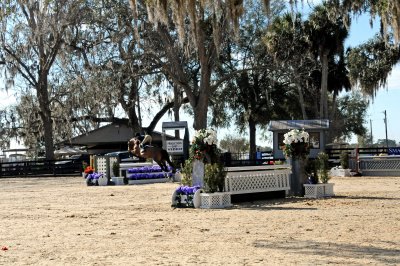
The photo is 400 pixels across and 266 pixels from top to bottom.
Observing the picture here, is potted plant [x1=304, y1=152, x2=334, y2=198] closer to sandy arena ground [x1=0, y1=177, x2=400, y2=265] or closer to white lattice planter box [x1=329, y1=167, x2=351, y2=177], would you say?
sandy arena ground [x1=0, y1=177, x2=400, y2=265]

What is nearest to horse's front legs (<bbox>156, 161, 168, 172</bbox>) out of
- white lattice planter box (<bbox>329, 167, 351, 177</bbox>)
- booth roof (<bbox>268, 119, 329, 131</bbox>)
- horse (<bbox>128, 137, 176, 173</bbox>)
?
horse (<bbox>128, 137, 176, 173</bbox>)

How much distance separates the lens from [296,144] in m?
15.8

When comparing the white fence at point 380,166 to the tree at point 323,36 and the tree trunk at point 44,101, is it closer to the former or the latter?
the tree at point 323,36

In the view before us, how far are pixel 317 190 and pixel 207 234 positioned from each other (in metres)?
7.01

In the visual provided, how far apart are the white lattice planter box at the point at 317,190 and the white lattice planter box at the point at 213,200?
2.88 m

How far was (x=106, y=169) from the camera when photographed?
25109 mm

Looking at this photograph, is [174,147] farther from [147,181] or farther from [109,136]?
[109,136]

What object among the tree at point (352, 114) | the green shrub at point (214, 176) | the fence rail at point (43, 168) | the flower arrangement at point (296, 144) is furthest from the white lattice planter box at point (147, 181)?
the tree at point (352, 114)

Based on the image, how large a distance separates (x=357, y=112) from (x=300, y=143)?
2005 inches

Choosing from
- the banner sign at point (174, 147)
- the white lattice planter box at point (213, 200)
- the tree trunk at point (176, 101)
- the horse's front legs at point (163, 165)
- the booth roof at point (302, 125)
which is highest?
the tree trunk at point (176, 101)

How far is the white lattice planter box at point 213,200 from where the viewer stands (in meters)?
13.4

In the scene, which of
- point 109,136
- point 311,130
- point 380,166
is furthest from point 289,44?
point 109,136

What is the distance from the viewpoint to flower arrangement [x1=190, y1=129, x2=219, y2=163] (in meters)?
14.1

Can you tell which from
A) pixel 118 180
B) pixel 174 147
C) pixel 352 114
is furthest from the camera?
pixel 352 114
